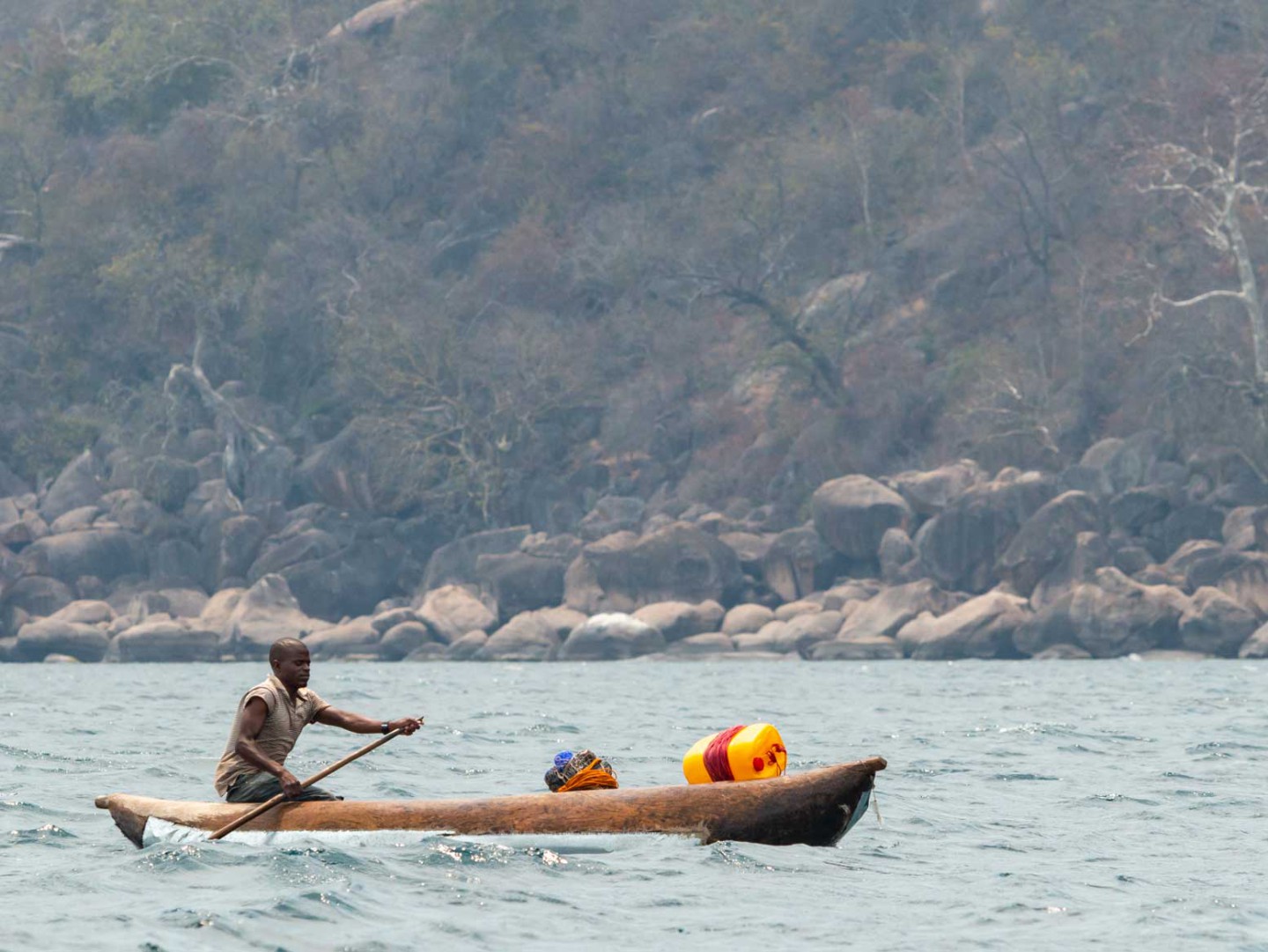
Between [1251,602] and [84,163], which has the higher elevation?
[84,163]

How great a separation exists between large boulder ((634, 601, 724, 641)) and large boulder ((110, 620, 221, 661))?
11919 millimetres

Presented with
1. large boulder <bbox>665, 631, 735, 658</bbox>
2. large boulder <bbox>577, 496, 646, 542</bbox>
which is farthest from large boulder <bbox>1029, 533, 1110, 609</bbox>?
large boulder <bbox>577, 496, 646, 542</bbox>

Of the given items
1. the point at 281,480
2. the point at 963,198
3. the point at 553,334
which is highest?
the point at 963,198

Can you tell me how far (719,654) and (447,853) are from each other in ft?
121

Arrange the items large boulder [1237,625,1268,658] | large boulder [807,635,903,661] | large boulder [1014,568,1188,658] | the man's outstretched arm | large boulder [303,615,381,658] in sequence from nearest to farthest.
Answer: the man's outstretched arm → large boulder [1237,625,1268,658] → large boulder [1014,568,1188,658] → large boulder [807,635,903,661] → large boulder [303,615,381,658]

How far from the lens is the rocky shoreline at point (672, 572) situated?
1852 inches

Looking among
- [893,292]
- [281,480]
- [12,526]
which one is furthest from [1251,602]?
[12,526]

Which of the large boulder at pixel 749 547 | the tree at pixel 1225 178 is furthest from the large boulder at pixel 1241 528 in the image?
the large boulder at pixel 749 547

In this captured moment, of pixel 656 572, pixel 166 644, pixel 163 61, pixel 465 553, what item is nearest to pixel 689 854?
pixel 656 572

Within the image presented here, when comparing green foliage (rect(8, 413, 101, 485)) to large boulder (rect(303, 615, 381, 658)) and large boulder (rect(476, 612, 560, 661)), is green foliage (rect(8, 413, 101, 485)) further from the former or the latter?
large boulder (rect(476, 612, 560, 661))

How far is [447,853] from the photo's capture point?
41.4 ft

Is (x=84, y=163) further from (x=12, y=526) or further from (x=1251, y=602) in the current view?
(x=1251, y=602)

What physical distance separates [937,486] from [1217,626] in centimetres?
999

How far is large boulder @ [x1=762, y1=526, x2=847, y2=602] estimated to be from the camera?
5278 centimetres
